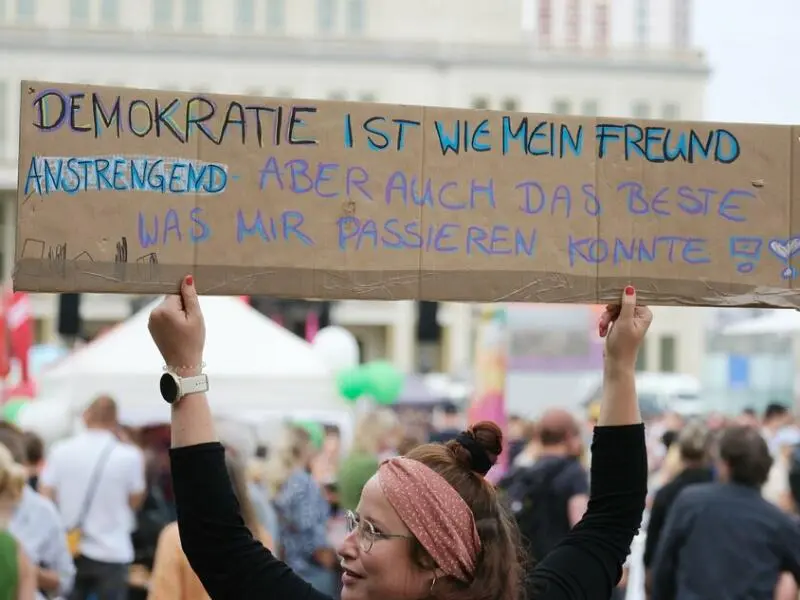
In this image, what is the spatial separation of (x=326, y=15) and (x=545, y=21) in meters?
24.4

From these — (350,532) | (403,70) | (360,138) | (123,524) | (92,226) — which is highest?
(403,70)

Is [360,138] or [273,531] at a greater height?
[360,138]

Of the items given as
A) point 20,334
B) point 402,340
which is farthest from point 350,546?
point 402,340

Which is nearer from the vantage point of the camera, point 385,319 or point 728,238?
point 728,238

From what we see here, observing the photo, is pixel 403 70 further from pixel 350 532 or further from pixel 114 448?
pixel 350 532

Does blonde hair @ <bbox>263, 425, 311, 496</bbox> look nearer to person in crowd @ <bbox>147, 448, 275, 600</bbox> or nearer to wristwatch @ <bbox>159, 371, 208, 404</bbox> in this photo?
person in crowd @ <bbox>147, 448, 275, 600</bbox>

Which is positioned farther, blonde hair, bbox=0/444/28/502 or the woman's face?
blonde hair, bbox=0/444/28/502

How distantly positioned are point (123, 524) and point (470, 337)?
62.3 m

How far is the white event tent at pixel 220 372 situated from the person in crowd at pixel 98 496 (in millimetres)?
2869

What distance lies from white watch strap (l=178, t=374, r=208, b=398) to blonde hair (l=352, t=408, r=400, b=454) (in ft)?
21.2

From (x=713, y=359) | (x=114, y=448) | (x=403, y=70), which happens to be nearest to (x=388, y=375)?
(x=713, y=359)

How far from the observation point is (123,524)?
8109 millimetres

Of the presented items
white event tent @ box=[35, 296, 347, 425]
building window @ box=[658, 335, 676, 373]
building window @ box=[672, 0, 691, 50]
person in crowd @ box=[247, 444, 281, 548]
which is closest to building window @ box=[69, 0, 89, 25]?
building window @ box=[658, 335, 676, 373]

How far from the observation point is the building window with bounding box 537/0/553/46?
8825cm
